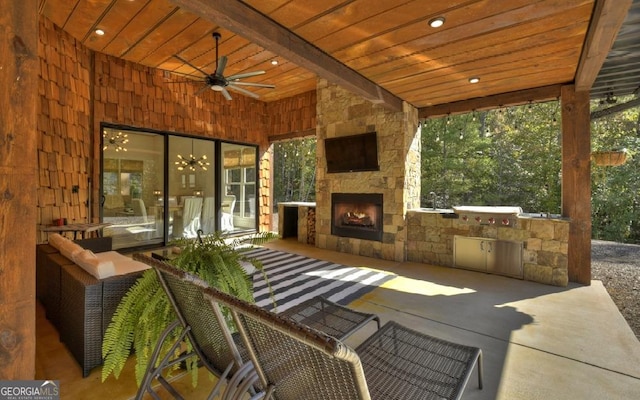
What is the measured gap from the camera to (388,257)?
5.12 meters

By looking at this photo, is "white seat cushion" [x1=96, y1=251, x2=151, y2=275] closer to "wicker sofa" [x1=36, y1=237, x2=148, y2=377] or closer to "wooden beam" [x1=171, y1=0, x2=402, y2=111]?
"wicker sofa" [x1=36, y1=237, x2=148, y2=377]

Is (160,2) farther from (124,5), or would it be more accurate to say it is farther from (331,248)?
(331,248)

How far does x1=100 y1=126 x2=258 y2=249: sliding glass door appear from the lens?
5.41 meters

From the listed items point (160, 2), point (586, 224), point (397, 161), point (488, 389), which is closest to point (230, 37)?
point (160, 2)

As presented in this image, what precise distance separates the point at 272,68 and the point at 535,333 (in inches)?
214

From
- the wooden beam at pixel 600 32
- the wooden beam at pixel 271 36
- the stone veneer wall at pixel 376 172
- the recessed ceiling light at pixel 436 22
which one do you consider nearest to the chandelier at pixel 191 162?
the stone veneer wall at pixel 376 172

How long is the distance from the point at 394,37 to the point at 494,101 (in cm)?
265

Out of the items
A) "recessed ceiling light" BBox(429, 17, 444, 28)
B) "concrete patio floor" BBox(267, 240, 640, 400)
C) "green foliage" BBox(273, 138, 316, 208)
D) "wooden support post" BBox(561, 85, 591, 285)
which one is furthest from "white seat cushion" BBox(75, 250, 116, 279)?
"green foliage" BBox(273, 138, 316, 208)

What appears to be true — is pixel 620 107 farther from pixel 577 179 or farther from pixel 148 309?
pixel 148 309

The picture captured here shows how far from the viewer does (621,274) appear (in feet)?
14.0

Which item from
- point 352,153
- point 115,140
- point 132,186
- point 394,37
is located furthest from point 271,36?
point 132,186

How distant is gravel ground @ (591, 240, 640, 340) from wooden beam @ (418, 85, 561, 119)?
264cm

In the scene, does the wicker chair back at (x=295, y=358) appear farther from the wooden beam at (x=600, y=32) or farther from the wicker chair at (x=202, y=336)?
the wooden beam at (x=600, y=32)

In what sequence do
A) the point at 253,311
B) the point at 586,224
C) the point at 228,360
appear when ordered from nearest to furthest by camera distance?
the point at 253,311
the point at 228,360
the point at 586,224
